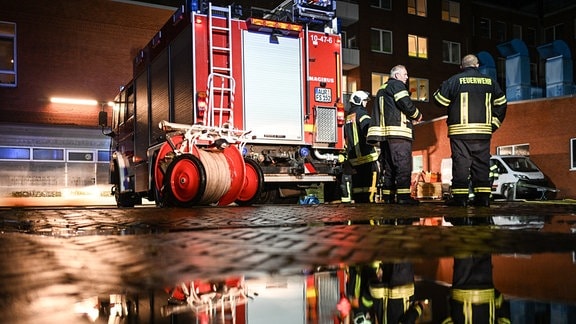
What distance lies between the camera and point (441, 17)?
3684cm

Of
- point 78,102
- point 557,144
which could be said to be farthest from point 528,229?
point 78,102

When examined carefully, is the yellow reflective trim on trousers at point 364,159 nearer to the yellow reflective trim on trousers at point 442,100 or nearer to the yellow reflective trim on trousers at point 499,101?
the yellow reflective trim on trousers at point 442,100

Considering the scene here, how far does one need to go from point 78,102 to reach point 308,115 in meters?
15.7

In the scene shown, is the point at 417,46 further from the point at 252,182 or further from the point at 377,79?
the point at 252,182

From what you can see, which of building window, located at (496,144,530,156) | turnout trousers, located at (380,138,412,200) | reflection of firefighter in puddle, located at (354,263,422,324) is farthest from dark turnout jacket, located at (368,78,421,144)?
building window, located at (496,144,530,156)

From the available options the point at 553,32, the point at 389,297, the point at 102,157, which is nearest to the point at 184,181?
the point at 389,297

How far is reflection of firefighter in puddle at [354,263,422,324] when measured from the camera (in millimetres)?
1427

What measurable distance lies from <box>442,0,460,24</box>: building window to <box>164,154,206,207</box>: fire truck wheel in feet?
109

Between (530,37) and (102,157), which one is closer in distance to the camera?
(102,157)

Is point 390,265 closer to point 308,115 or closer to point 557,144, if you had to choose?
point 308,115

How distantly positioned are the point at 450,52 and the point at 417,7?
388cm

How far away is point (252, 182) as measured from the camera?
8.64 m

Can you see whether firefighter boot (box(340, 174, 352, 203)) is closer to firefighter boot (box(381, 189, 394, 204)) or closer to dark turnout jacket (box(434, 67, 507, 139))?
firefighter boot (box(381, 189, 394, 204))

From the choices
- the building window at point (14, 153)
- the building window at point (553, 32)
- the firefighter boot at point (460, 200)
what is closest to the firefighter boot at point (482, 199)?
the firefighter boot at point (460, 200)
